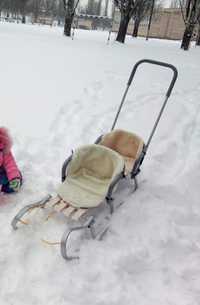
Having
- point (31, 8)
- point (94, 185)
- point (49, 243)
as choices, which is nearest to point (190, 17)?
point (94, 185)

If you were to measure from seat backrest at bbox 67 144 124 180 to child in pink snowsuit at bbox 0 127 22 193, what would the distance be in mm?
514

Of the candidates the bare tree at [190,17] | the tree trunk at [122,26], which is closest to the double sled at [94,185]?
the tree trunk at [122,26]

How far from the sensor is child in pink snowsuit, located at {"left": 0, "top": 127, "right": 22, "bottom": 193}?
3.26 meters

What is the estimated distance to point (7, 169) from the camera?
10.8 ft

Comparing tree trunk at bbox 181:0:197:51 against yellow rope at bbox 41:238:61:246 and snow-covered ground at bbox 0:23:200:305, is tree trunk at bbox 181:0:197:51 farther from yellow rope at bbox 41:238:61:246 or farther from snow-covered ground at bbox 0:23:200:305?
yellow rope at bbox 41:238:61:246

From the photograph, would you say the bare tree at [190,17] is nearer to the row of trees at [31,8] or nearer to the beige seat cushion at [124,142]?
the beige seat cushion at [124,142]

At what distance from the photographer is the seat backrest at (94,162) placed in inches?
133

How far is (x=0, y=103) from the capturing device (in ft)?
18.0

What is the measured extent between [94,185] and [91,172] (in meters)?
0.18

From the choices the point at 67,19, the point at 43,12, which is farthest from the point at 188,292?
the point at 43,12

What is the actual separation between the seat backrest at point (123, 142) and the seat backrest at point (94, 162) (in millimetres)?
361

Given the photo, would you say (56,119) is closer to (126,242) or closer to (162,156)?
(162,156)

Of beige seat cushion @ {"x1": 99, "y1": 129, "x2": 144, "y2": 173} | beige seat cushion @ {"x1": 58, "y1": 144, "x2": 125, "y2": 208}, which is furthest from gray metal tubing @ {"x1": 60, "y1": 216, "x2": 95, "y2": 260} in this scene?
beige seat cushion @ {"x1": 99, "y1": 129, "x2": 144, "y2": 173}

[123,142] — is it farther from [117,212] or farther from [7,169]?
[7,169]
